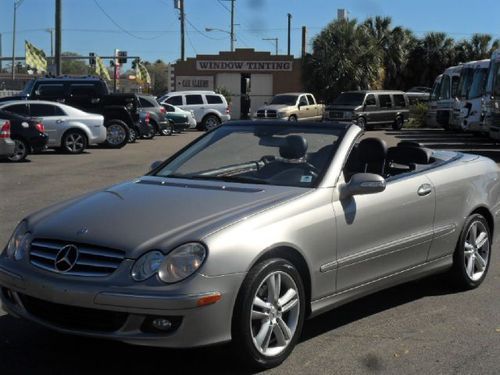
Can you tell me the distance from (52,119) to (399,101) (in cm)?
2146

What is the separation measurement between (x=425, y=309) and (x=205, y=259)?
240 cm

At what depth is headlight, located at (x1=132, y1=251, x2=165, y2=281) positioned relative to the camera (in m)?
3.71

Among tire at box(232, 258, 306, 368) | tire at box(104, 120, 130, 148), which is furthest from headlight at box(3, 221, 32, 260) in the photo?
tire at box(104, 120, 130, 148)

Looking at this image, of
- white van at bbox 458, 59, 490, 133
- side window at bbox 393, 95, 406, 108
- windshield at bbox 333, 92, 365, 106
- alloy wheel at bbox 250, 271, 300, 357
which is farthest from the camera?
side window at bbox 393, 95, 406, 108

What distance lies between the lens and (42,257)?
4.03 metres

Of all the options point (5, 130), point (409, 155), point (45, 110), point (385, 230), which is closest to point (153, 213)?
point (385, 230)

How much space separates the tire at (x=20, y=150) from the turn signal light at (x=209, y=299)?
1394 centimetres

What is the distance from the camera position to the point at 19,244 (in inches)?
168

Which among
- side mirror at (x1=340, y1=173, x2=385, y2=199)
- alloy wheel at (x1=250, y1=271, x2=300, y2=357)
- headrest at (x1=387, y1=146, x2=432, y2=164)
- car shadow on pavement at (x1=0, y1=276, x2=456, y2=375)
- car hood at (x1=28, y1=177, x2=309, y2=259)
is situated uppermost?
headrest at (x1=387, y1=146, x2=432, y2=164)

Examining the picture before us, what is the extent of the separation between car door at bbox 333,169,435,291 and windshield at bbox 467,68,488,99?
57.6 ft

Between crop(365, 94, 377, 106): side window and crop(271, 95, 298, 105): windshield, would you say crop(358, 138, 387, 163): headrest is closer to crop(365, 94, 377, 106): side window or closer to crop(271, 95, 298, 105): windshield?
crop(365, 94, 377, 106): side window

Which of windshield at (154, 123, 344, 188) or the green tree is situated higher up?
the green tree

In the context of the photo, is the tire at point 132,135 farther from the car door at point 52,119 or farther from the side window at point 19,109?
the side window at point 19,109

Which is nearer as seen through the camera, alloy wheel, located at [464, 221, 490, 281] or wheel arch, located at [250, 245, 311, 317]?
wheel arch, located at [250, 245, 311, 317]
